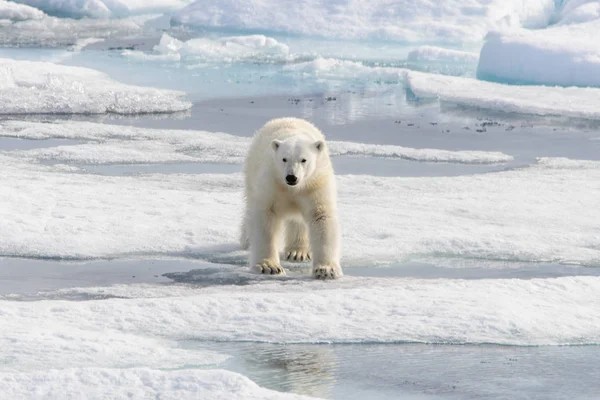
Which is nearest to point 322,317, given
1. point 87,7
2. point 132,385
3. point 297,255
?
point 132,385

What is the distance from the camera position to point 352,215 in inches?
265

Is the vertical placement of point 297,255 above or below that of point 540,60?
below

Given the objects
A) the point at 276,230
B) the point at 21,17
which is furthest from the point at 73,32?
the point at 276,230

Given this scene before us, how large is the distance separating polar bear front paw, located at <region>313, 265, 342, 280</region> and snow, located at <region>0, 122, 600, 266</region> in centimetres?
47

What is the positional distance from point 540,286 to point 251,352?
66.6 inches

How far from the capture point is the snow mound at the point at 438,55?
19.0 metres

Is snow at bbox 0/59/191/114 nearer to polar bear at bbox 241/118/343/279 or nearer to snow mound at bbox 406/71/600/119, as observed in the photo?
snow mound at bbox 406/71/600/119

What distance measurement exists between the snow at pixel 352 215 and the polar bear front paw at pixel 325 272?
467 millimetres

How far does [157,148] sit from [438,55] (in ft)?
33.4

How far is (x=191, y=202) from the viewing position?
7000 mm

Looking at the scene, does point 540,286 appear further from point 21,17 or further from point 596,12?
point 21,17

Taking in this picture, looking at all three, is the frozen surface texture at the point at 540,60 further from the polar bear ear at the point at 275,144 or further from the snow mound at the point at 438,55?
the polar bear ear at the point at 275,144

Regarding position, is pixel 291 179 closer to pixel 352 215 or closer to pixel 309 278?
pixel 309 278

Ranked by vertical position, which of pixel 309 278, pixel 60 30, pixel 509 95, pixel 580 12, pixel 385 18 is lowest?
pixel 309 278
